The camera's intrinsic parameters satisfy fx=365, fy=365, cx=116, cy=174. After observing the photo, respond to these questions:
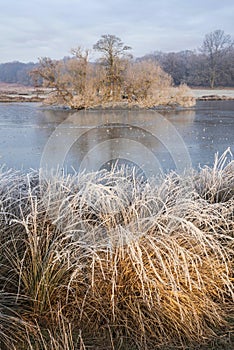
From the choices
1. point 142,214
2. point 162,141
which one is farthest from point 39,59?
point 142,214

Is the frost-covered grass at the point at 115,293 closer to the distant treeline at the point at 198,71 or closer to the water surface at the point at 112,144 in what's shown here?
the water surface at the point at 112,144

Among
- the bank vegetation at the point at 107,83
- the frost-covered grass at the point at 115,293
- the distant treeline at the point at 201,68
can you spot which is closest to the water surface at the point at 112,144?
the frost-covered grass at the point at 115,293

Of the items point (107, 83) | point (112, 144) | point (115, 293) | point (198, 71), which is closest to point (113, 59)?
point (107, 83)

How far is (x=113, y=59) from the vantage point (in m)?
24.5

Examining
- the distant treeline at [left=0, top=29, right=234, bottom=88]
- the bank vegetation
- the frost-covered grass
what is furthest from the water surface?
the distant treeline at [left=0, top=29, right=234, bottom=88]

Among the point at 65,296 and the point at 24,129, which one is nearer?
the point at 65,296

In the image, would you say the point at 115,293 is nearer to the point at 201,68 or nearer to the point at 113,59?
the point at 113,59

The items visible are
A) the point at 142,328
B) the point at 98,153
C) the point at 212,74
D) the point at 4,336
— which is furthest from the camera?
the point at 212,74

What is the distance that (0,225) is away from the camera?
8.50ft

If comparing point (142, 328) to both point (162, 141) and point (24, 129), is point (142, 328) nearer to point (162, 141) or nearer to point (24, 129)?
point (162, 141)

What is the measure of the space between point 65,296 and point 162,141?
8.20 m

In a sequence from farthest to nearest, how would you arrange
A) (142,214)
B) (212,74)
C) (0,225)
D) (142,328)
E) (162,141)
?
(212,74), (162,141), (142,214), (0,225), (142,328)

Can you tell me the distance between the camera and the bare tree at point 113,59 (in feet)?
77.4

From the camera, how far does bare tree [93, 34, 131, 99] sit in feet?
Result: 77.4
